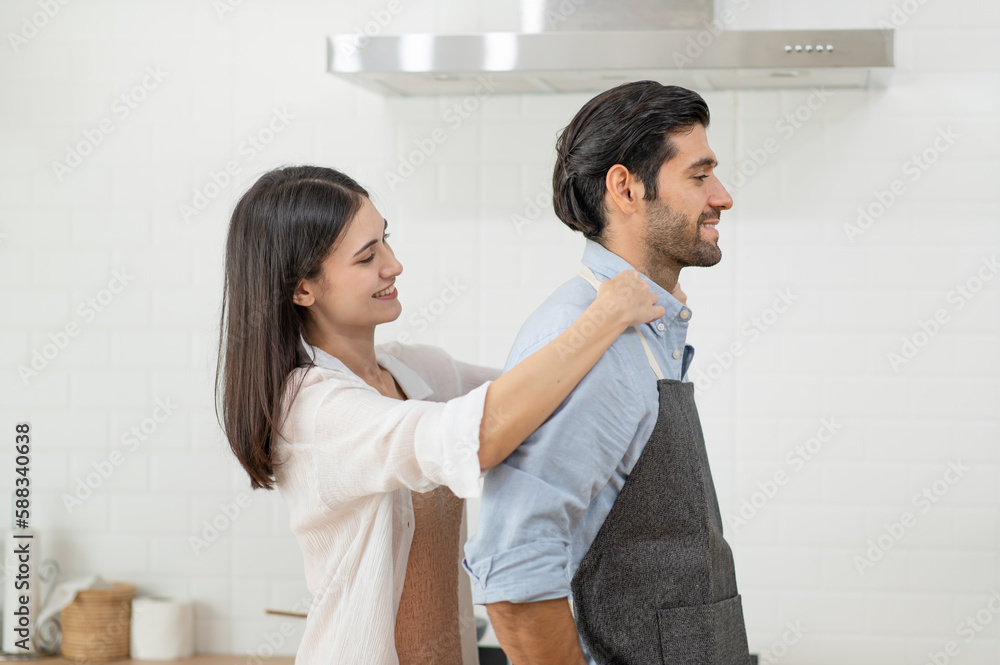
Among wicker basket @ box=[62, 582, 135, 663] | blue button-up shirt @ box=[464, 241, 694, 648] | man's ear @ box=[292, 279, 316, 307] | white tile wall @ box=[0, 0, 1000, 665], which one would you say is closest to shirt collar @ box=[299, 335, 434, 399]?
man's ear @ box=[292, 279, 316, 307]

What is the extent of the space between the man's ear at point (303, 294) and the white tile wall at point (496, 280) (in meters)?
0.99

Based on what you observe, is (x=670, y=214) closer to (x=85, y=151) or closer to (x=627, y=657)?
(x=627, y=657)

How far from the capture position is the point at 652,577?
1.13 m

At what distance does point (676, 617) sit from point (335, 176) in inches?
30.3

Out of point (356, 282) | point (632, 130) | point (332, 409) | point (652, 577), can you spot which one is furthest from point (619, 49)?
point (652, 577)

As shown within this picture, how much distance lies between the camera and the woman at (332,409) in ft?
4.00

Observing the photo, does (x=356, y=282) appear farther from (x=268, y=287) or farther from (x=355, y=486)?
(x=355, y=486)

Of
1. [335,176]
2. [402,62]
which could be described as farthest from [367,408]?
[402,62]

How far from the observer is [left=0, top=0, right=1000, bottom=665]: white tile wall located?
2221 millimetres

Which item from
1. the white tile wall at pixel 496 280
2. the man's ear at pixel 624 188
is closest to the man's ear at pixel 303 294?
the man's ear at pixel 624 188

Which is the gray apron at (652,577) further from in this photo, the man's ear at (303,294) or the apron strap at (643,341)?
the man's ear at (303,294)

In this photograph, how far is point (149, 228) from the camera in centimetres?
244

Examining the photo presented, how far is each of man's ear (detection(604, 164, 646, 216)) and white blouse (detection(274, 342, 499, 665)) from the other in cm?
30

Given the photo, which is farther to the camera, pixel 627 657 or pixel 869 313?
pixel 869 313
